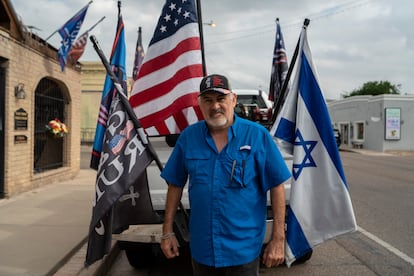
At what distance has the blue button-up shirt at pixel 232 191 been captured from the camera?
7.35ft

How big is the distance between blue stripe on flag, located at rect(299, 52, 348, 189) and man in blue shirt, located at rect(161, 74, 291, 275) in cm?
99

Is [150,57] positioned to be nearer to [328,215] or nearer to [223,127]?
[223,127]

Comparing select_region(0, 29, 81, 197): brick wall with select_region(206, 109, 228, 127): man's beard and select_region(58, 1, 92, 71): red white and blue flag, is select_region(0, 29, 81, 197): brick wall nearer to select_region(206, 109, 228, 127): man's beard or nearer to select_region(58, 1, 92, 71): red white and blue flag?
select_region(58, 1, 92, 71): red white and blue flag

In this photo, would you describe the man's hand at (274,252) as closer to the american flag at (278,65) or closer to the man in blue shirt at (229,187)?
the man in blue shirt at (229,187)

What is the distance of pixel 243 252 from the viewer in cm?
227

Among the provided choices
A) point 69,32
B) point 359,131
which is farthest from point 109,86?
point 359,131

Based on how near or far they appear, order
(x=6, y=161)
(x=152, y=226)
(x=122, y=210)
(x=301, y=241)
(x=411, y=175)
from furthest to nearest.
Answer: (x=411, y=175), (x=6, y=161), (x=152, y=226), (x=122, y=210), (x=301, y=241)

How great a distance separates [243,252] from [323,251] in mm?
3148

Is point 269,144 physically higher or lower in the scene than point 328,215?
higher

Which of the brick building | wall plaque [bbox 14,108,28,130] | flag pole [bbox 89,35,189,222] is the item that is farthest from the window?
flag pole [bbox 89,35,189,222]

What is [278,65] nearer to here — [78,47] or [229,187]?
[229,187]

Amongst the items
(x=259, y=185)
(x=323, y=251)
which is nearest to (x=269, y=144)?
(x=259, y=185)

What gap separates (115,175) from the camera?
9.87 ft

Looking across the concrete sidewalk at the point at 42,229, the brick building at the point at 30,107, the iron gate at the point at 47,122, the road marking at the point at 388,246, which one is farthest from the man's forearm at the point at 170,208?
→ the iron gate at the point at 47,122
